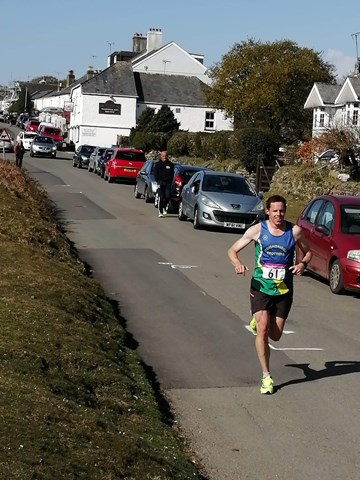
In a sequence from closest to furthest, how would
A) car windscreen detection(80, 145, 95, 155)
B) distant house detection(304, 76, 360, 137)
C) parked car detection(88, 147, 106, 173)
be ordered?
parked car detection(88, 147, 106, 173) < car windscreen detection(80, 145, 95, 155) < distant house detection(304, 76, 360, 137)

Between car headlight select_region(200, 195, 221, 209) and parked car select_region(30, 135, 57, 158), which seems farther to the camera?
parked car select_region(30, 135, 57, 158)

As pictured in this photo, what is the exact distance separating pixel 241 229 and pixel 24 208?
6.51 m

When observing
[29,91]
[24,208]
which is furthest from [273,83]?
[29,91]

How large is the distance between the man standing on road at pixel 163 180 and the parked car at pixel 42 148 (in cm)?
3969

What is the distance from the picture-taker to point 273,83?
204 ft

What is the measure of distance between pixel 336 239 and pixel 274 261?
21.1 ft

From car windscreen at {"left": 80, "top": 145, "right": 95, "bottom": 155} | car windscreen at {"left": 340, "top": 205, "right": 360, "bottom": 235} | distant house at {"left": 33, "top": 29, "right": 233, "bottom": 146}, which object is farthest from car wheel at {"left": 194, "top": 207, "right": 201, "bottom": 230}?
distant house at {"left": 33, "top": 29, "right": 233, "bottom": 146}

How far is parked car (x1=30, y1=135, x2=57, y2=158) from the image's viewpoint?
64438mm

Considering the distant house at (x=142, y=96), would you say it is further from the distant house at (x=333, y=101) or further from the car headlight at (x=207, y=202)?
the car headlight at (x=207, y=202)

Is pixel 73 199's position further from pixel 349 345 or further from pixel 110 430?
pixel 110 430

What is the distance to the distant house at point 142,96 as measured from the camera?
85.5m

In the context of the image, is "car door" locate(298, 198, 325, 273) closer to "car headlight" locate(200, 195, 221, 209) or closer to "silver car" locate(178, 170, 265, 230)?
"silver car" locate(178, 170, 265, 230)

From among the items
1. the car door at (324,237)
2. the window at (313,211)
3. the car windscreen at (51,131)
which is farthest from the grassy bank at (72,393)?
the car windscreen at (51,131)

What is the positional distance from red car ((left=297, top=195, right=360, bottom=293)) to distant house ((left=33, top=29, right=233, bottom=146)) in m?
65.5
